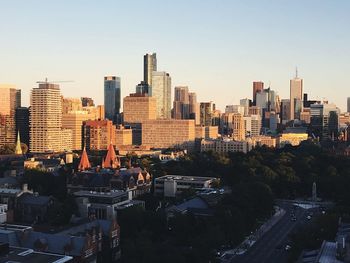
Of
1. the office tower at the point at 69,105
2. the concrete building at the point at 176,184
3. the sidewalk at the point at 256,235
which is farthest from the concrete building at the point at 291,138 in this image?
the sidewalk at the point at 256,235

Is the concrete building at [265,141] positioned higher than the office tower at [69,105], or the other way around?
the office tower at [69,105]

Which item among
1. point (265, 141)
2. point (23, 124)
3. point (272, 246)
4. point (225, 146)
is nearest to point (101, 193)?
point (272, 246)

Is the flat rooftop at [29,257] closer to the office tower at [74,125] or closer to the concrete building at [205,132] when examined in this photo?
the office tower at [74,125]

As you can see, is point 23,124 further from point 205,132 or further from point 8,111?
point 205,132

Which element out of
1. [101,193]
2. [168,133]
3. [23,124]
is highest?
[23,124]

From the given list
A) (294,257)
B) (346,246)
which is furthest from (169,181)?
(346,246)

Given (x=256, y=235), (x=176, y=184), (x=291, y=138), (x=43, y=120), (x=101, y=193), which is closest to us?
(x=256, y=235)
